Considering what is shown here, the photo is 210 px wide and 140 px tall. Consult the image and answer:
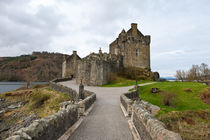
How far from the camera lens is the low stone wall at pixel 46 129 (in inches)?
124

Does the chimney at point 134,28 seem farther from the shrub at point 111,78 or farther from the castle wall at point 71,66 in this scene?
the castle wall at point 71,66

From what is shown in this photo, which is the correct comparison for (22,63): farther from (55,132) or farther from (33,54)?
(55,132)

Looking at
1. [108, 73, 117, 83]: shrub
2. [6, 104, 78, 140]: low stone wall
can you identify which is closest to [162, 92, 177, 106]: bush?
[6, 104, 78, 140]: low stone wall

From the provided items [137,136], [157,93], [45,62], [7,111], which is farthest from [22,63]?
[137,136]

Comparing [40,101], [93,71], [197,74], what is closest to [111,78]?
[93,71]

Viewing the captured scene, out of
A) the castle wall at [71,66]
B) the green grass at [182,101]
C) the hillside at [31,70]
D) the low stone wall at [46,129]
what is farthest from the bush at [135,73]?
the hillside at [31,70]

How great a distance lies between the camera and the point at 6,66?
116 meters

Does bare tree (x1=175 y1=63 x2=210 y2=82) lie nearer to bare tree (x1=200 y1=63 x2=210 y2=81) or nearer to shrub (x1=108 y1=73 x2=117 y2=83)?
bare tree (x1=200 y1=63 x2=210 y2=81)

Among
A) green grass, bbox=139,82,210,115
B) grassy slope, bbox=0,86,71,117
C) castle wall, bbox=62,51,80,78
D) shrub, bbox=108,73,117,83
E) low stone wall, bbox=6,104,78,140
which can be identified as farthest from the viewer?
castle wall, bbox=62,51,80,78

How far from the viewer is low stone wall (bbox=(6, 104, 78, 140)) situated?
3.15 meters

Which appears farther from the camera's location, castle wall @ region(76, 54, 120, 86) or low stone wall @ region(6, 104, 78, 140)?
castle wall @ region(76, 54, 120, 86)

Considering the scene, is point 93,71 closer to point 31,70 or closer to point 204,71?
point 204,71

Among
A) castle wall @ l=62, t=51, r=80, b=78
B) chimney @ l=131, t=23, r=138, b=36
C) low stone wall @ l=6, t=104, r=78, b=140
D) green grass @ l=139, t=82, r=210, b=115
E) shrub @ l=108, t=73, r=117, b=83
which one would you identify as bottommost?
green grass @ l=139, t=82, r=210, b=115

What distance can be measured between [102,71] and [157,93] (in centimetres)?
1204
